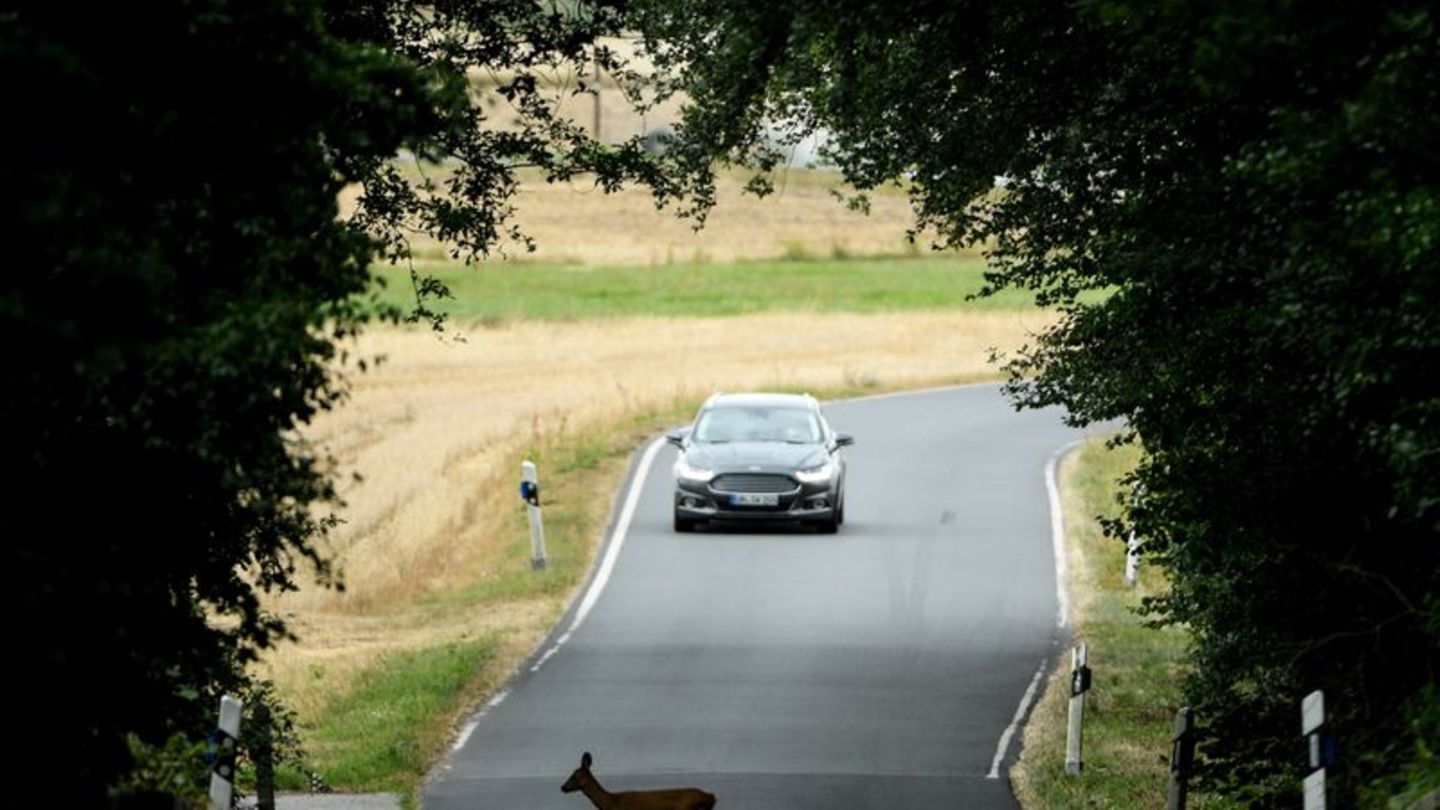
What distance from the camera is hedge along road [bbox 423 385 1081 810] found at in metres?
18.6

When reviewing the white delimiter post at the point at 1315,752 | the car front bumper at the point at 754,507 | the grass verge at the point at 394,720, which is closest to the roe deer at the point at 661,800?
the grass verge at the point at 394,720

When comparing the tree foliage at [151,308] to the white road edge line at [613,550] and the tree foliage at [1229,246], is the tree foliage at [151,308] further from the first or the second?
the white road edge line at [613,550]

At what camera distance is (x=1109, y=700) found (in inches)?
880

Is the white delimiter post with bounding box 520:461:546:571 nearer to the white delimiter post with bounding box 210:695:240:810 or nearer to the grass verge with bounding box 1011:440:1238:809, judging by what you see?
the grass verge with bounding box 1011:440:1238:809

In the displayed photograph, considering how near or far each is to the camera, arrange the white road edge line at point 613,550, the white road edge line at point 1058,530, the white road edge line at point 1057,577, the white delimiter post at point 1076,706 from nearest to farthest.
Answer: the white delimiter post at point 1076,706 < the white road edge line at point 1057,577 < the white road edge line at point 613,550 < the white road edge line at point 1058,530

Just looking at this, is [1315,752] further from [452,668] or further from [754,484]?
[754,484]

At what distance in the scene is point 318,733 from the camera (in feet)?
69.1

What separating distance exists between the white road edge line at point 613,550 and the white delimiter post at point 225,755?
10.9 metres

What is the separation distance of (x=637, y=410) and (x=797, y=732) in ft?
80.1

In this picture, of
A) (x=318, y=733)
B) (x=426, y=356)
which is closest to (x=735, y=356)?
(x=426, y=356)

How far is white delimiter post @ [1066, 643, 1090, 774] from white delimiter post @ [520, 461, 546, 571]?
11.6 meters

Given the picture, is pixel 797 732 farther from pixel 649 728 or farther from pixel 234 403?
pixel 234 403

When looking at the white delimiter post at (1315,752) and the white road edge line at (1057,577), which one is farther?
the white road edge line at (1057,577)

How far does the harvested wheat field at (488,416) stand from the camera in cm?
2734
